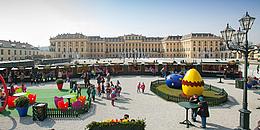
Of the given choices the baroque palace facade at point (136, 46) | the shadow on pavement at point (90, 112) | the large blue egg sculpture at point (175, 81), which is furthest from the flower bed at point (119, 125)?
the baroque palace facade at point (136, 46)

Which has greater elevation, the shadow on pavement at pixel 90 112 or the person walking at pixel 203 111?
the person walking at pixel 203 111

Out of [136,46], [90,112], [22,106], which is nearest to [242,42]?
[90,112]

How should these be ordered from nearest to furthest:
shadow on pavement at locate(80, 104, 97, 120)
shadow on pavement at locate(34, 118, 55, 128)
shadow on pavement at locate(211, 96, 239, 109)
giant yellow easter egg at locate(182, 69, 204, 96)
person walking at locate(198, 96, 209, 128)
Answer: person walking at locate(198, 96, 209, 128) → shadow on pavement at locate(34, 118, 55, 128) → shadow on pavement at locate(80, 104, 97, 120) → shadow on pavement at locate(211, 96, 239, 109) → giant yellow easter egg at locate(182, 69, 204, 96)

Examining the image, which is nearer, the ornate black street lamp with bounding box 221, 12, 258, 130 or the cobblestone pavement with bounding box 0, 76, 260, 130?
the ornate black street lamp with bounding box 221, 12, 258, 130

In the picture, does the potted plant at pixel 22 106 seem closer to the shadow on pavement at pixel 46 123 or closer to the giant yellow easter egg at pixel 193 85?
the shadow on pavement at pixel 46 123

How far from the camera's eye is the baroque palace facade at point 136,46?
408 ft

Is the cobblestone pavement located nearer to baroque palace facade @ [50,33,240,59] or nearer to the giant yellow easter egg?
the giant yellow easter egg

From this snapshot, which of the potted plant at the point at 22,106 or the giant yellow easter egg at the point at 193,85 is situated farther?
the giant yellow easter egg at the point at 193,85

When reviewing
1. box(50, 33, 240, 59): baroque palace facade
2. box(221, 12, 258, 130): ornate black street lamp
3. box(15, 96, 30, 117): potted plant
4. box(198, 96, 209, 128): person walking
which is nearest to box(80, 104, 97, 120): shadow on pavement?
box(15, 96, 30, 117): potted plant

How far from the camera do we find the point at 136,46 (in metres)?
145

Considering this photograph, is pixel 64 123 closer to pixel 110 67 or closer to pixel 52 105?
pixel 52 105

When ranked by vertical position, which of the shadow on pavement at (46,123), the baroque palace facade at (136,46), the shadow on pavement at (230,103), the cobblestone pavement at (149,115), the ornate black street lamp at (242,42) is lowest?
the shadow on pavement at (46,123)

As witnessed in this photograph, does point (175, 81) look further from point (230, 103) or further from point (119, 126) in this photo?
point (119, 126)

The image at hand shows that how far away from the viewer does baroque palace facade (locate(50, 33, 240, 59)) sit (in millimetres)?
124312
